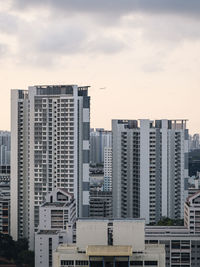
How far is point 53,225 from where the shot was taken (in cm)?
2150

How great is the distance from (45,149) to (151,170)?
4.85m

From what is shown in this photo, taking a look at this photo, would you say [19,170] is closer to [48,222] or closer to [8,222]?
[8,222]

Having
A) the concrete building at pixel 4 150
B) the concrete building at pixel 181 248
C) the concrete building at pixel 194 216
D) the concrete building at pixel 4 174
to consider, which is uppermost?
the concrete building at pixel 4 150

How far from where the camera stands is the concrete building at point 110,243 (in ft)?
38.6

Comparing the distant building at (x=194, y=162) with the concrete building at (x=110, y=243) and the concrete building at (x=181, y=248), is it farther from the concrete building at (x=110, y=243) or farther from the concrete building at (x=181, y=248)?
the concrete building at (x=110, y=243)

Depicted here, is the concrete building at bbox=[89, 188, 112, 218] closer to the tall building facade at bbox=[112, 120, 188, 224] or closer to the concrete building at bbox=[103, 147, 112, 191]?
the tall building facade at bbox=[112, 120, 188, 224]

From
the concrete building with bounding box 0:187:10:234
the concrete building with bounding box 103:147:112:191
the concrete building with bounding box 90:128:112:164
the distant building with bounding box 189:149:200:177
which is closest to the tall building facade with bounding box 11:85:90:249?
the concrete building with bounding box 0:187:10:234

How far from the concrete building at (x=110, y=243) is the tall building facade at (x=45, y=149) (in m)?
12.9

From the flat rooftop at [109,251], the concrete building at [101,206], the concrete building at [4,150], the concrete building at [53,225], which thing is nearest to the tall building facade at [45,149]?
the concrete building at [53,225]

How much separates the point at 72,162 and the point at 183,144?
5.41m

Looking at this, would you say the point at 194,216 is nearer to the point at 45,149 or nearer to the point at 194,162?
the point at 45,149

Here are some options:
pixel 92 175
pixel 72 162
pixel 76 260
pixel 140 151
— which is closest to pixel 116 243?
pixel 76 260

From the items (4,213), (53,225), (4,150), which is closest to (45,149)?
(4,213)

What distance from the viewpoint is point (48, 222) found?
70.3 ft
